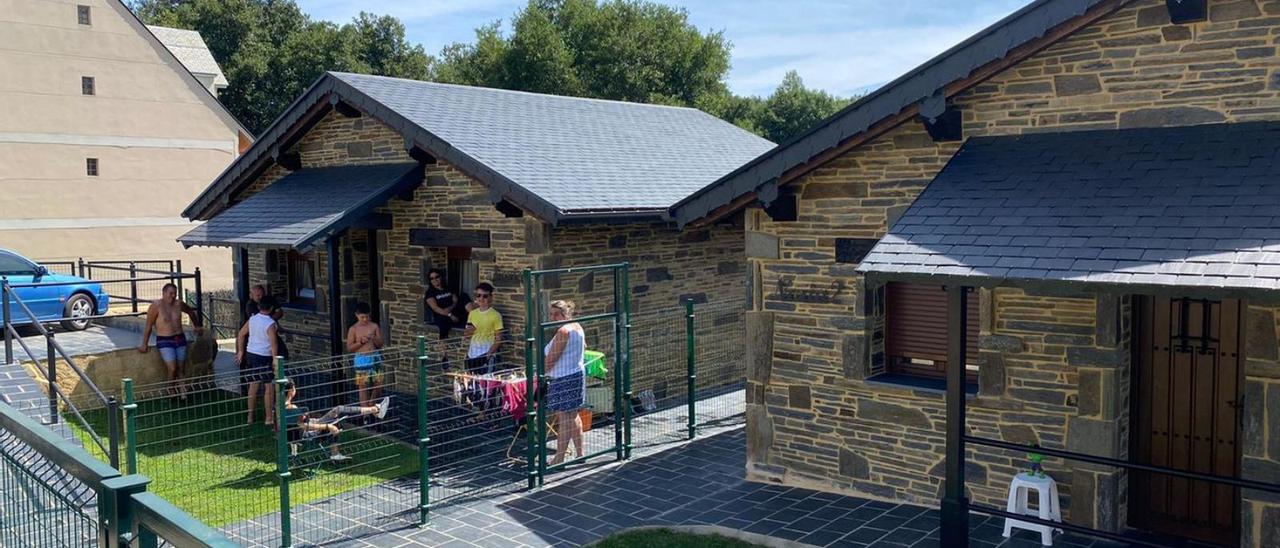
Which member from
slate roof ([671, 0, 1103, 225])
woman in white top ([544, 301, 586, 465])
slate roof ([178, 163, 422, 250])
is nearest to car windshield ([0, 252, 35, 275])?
slate roof ([178, 163, 422, 250])

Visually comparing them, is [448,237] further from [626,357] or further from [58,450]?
[58,450]

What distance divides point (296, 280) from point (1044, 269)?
13.1 meters

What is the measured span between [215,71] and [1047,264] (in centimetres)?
3432

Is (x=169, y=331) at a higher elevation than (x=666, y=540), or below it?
higher

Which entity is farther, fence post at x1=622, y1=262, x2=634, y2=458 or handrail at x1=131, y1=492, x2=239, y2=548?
fence post at x1=622, y1=262, x2=634, y2=458

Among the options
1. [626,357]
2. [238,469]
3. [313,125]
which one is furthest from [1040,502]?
[313,125]

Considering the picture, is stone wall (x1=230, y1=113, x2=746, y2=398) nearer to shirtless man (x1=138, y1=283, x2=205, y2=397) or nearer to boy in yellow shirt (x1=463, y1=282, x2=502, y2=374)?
boy in yellow shirt (x1=463, y1=282, x2=502, y2=374)

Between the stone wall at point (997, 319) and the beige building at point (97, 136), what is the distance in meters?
22.1

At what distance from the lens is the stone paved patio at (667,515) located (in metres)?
8.35

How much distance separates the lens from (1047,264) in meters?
6.77

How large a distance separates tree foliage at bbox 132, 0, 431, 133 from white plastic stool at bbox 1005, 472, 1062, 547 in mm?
39272

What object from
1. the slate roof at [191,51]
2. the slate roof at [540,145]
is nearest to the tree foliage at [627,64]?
the slate roof at [191,51]

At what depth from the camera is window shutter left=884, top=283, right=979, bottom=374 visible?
9.27m

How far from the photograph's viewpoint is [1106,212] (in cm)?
717
